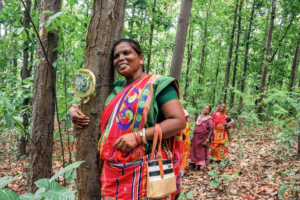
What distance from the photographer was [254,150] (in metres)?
6.65

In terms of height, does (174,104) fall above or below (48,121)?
above

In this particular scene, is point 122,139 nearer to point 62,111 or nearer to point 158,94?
point 158,94

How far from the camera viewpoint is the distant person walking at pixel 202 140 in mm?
6070

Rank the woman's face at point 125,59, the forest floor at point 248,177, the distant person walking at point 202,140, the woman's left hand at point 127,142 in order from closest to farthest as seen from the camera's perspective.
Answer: the woman's left hand at point 127,142
the woman's face at point 125,59
the forest floor at point 248,177
the distant person walking at point 202,140

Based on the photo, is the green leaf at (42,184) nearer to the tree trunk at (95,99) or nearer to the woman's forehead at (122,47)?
the tree trunk at (95,99)

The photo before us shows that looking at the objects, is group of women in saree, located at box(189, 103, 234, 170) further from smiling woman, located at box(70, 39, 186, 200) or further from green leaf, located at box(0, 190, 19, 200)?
green leaf, located at box(0, 190, 19, 200)

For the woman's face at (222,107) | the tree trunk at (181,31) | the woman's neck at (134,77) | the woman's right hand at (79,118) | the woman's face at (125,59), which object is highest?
the tree trunk at (181,31)

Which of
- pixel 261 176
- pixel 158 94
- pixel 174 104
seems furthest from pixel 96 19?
pixel 261 176

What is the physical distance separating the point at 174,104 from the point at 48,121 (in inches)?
84.4

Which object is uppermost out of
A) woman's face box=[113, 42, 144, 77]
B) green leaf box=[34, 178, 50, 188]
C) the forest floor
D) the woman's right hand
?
woman's face box=[113, 42, 144, 77]

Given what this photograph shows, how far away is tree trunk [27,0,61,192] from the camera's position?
264 centimetres

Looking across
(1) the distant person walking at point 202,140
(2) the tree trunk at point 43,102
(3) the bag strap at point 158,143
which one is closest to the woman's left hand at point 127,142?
(3) the bag strap at point 158,143

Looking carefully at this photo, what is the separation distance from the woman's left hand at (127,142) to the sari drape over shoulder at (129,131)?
0.05 meters

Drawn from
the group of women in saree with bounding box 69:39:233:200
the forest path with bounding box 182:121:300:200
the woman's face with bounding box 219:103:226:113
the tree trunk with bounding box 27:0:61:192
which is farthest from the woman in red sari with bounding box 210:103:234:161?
the group of women in saree with bounding box 69:39:233:200
